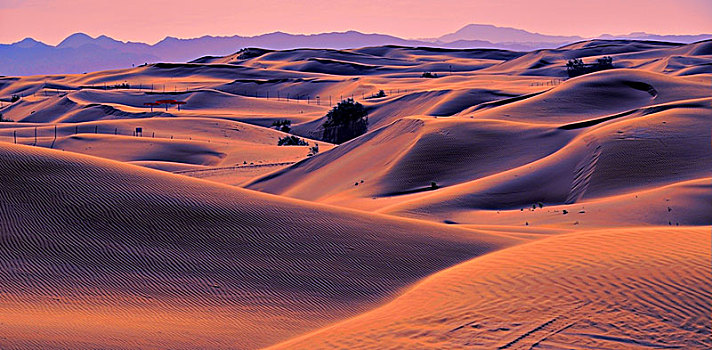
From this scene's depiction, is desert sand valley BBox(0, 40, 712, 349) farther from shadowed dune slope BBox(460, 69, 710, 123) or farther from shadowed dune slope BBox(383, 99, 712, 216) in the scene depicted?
shadowed dune slope BBox(460, 69, 710, 123)

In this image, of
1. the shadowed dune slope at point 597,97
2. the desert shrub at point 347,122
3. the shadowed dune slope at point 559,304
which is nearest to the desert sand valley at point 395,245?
the shadowed dune slope at point 559,304

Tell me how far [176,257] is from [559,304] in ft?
18.3

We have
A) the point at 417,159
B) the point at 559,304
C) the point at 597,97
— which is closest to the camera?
the point at 559,304

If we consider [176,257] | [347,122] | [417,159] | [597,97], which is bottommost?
[347,122]

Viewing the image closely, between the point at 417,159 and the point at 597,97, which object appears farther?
the point at 597,97

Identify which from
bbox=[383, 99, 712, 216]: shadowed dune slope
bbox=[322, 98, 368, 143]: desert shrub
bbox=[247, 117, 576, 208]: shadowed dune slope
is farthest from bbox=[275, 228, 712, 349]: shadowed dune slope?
bbox=[322, 98, 368, 143]: desert shrub

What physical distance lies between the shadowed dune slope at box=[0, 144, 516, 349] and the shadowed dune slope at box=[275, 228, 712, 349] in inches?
38.7

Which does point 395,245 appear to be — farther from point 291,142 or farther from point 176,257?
point 291,142

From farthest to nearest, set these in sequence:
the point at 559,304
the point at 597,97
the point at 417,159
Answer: the point at 597,97
the point at 417,159
the point at 559,304

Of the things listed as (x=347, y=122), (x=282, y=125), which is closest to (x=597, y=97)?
(x=347, y=122)

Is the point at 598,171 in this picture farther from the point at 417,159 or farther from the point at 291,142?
the point at 291,142

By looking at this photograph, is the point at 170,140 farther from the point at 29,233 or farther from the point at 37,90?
the point at 37,90

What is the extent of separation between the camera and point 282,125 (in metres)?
54.6

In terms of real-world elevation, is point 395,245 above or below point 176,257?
below
